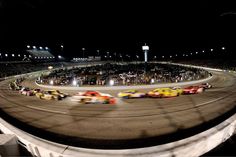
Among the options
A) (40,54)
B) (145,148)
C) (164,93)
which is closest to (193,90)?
(164,93)

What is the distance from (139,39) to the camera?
4857 inches

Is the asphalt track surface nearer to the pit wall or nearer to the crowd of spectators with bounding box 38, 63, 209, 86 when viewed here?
the pit wall

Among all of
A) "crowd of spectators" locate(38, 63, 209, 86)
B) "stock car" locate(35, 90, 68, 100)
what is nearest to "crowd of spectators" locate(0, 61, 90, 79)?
"crowd of spectators" locate(38, 63, 209, 86)

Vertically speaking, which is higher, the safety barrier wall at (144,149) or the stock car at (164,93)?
the safety barrier wall at (144,149)

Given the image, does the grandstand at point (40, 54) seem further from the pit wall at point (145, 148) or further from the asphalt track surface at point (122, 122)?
the pit wall at point (145, 148)

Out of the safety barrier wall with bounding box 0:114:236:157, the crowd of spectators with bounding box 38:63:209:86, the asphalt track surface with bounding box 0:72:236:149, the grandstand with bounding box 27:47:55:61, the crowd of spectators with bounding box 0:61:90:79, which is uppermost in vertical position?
the grandstand with bounding box 27:47:55:61

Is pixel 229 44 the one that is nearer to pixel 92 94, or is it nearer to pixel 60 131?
pixel 92 94

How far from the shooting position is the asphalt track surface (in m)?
9.30

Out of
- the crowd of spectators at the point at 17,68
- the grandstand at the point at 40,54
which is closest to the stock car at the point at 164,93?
the crowd of spectators at the point at 17,68

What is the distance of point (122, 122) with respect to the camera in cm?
1165

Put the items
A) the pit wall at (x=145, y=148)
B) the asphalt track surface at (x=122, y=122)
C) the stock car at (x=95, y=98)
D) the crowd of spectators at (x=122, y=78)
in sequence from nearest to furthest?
the pit wall at (x=145, y=148) < the asphalt track surface at (x=122, y=122) < the stock car at (x=95, y=98) < the crowd of spectators at (x=122, y=78)

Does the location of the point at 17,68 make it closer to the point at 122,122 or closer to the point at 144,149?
the point at 122,122

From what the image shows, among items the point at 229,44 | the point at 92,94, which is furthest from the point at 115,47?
the point at 92,94

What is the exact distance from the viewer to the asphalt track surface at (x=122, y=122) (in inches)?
366
